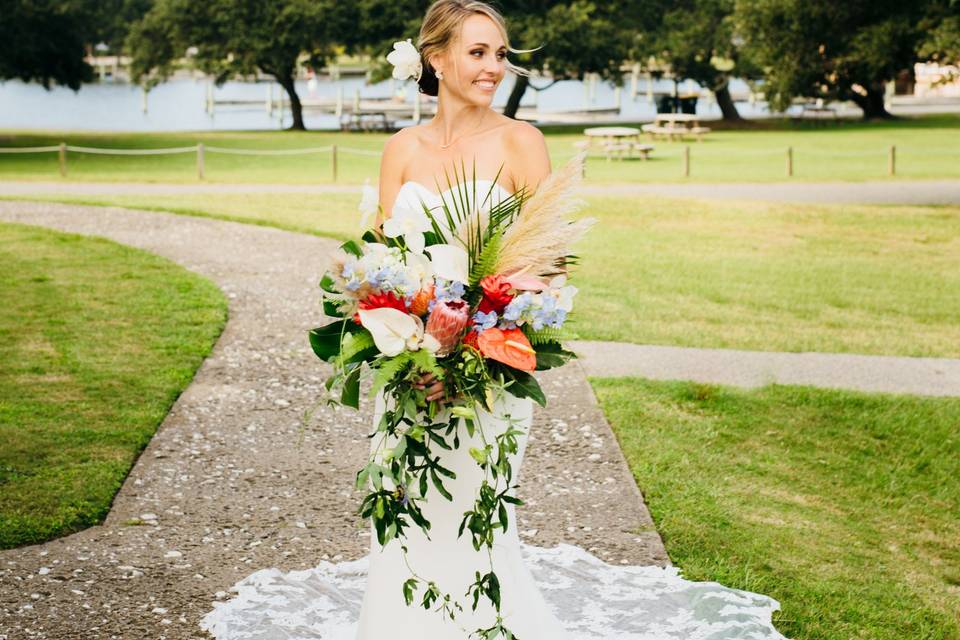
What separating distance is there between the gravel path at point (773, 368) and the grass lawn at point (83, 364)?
11.7 feet

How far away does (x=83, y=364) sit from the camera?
31.8ft

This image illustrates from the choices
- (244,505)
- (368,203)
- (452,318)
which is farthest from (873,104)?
(452,318)

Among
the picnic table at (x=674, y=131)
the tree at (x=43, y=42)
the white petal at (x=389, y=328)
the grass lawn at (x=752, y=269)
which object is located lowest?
the grass lawn at (x=752, y=269)

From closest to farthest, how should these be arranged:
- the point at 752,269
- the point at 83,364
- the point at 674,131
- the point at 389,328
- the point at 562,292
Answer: the point at 389,328, the point at 562,292, the point at 83,364, the point at 752,269, the point at 674,131

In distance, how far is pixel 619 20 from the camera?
172ft

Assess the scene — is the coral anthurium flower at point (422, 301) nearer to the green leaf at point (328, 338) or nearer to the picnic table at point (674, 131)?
the green leaf at point (328, 338)

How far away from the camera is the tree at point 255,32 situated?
166ft

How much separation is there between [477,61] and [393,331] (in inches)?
43.4

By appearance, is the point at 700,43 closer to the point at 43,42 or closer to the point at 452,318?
the point at 43,42

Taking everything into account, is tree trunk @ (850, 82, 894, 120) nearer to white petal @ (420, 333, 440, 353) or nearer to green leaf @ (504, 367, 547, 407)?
green leaf @ (504, 367, 547, 407)

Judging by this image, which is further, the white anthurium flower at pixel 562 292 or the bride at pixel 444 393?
the bride at pixel 444 393

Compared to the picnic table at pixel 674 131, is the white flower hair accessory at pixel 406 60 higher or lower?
lower

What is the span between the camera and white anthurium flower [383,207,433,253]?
144 inches

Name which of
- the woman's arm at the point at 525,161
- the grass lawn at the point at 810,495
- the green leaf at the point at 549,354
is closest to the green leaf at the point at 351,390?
the green leaf at the point at 549,354
